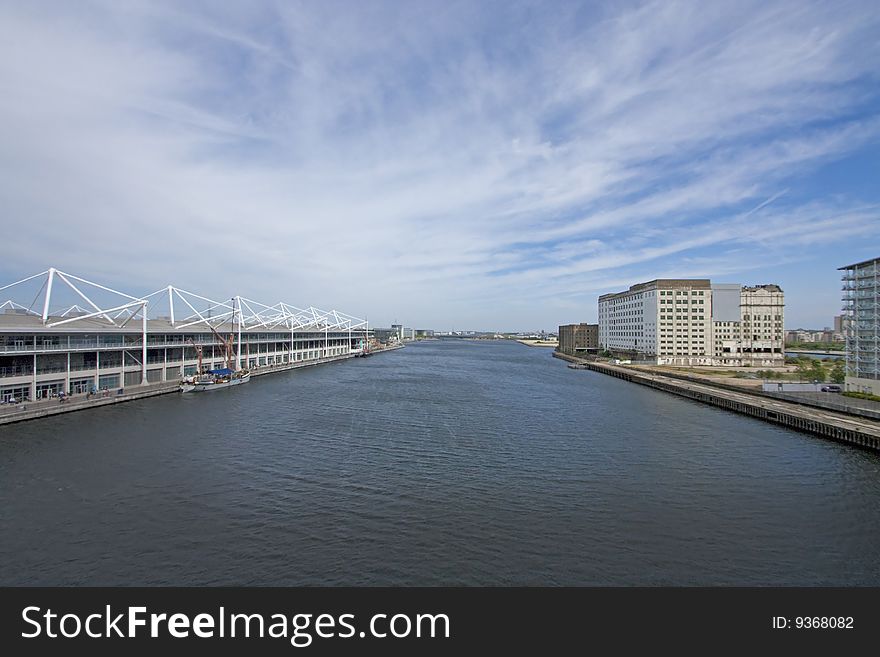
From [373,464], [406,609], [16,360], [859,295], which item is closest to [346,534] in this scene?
[406,609]

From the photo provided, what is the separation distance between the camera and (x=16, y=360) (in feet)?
63.3

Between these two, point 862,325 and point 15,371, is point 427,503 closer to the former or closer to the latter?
point 15,371

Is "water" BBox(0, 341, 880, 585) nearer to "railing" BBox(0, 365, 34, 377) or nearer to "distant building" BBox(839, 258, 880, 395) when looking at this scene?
"railing" BBox(0, 365, 34, 377)

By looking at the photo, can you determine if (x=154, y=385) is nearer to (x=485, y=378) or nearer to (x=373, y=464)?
(x=373, y=464)

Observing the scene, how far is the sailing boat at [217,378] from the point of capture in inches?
1103

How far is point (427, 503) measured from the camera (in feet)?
32.9

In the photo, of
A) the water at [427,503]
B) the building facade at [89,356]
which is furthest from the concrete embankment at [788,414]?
the building facade at [89,356]

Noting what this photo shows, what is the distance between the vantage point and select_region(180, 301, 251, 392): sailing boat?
2802 cm

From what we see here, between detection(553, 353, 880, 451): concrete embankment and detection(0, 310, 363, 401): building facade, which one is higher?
detection(0, 310, 363, 401): building facade

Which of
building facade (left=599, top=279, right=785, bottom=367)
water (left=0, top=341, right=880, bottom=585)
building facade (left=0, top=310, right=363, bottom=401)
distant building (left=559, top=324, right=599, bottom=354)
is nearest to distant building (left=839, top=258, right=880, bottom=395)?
water (left=0, top=341, right=880, bottom=585)

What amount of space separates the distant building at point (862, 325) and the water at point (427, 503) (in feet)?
20.5

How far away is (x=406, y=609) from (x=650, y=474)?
8848mm

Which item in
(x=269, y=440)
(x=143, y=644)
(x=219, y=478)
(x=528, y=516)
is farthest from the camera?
(x=269, y=440)

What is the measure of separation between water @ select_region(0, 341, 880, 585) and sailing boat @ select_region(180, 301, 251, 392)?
8.55 metres
